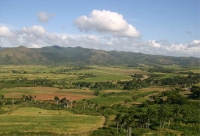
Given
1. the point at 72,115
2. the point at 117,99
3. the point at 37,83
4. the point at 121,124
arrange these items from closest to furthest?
1. the point at 121,124
2. the point at 72,115
3. the point at 117,99
4. the point at 37,83

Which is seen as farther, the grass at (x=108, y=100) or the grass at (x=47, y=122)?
the grass at (x=108, y=100)

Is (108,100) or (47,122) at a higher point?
(108,100)

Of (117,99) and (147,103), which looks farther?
(117,99)

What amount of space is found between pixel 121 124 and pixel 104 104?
121 ft

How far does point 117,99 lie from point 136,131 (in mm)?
51578

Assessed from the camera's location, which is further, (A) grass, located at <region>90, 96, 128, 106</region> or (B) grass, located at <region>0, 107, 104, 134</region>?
(A) grass, located at <region>90, 96, 128, 106</region>

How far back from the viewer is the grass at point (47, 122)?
60625mm

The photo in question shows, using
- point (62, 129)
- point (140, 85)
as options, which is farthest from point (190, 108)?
point (140, 85)

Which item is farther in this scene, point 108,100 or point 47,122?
point 108,100

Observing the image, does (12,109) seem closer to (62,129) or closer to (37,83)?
(62,129)

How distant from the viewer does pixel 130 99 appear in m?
110

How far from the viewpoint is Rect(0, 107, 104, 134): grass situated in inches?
2387

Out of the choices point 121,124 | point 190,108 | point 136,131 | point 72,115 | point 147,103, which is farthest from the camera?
point 147,103

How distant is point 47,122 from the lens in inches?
2687
